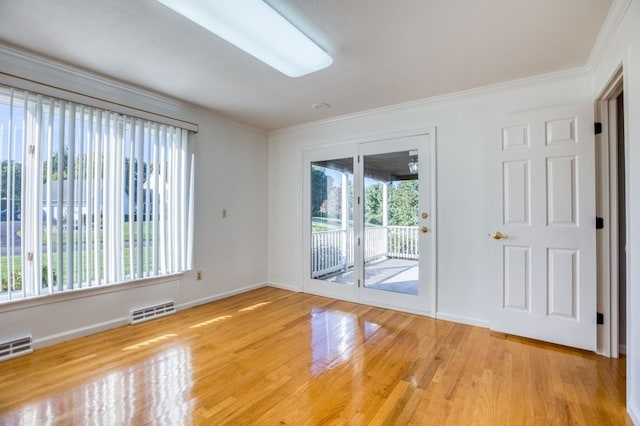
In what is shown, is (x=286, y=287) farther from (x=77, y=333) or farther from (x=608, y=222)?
(x=608, y=222)

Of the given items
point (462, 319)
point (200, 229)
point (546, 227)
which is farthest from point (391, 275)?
point (200, 229)

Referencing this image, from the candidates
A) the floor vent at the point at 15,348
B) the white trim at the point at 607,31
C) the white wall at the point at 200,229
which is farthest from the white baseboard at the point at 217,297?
the white trim at the point at 607,31

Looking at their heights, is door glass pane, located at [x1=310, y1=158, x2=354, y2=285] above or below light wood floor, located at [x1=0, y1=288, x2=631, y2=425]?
above

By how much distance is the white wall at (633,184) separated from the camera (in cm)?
162

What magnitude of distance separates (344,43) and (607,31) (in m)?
1.76

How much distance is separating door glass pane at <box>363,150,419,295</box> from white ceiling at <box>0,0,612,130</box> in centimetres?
85

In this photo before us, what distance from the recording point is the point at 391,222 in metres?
3.63

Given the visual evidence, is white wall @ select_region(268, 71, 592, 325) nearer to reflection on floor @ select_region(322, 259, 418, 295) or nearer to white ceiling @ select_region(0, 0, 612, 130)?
white ceiling @ select_region(0, 0, 612, 130)

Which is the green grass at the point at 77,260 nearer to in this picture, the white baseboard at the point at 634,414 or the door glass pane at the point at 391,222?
the door glass pane at the point at 391,222

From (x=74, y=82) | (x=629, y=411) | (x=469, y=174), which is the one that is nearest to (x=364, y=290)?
(x=469, y=174)

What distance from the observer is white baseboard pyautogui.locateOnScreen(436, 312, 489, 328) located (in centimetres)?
301

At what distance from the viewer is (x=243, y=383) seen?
80.4 inches

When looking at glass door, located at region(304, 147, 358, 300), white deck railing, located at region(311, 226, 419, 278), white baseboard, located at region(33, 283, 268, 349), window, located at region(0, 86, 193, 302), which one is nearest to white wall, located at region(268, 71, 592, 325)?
white deck railing, located at region(311, 226, 419, 278)

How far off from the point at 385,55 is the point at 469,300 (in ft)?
8.19
